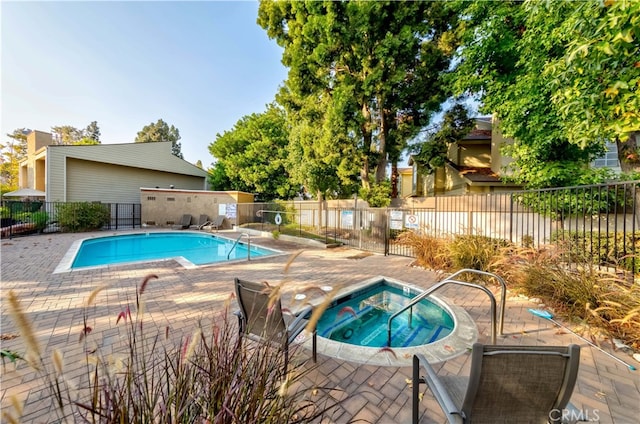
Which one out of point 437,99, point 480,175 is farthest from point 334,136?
point 480,175

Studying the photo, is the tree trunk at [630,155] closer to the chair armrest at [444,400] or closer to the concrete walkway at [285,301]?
the concrete walkway at [285,301]

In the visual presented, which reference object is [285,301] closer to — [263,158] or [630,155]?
[630,155]

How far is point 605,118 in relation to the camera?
13.8 ft

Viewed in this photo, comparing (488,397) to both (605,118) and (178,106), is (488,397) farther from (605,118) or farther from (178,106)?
(178,106)

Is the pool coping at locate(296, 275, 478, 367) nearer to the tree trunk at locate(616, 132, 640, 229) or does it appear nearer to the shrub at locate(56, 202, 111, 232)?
the tree trunk at locate(616, 132, 640, 229)

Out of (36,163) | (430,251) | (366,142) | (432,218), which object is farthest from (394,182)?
(36,163)

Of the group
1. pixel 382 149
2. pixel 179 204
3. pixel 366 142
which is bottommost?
pixel 179 204

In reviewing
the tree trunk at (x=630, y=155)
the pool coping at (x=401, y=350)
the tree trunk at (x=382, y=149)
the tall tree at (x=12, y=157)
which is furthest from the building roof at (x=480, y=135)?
the tall tree at (x=12, y=157)

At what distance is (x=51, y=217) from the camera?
13531 mm

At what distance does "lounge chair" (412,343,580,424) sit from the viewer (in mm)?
1332

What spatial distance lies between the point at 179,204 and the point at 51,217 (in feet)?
20.4

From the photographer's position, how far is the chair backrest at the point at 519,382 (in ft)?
4.37

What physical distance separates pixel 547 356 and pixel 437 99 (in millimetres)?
12583

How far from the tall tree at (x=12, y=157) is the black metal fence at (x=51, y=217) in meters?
17.1
